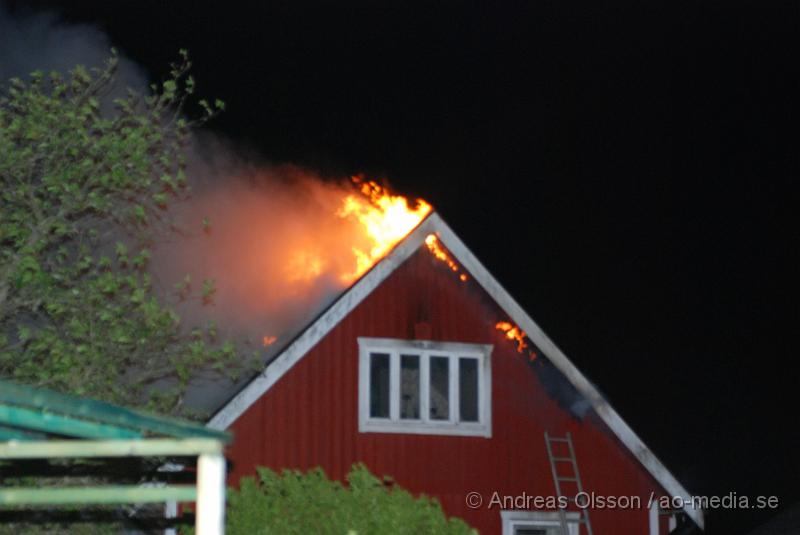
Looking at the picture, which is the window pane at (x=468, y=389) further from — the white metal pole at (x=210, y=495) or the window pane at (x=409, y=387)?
the white metal pole at (x=210, y=495)

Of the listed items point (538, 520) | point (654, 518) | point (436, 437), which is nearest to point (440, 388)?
point (436, 437)

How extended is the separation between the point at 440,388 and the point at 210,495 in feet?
45.4

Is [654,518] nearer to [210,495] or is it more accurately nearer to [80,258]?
[80,258]

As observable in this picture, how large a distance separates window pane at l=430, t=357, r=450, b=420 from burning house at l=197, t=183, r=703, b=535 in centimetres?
2

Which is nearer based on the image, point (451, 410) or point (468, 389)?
point (451, 410)

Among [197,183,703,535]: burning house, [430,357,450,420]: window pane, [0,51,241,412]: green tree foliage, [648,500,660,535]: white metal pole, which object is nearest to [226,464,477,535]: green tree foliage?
[0,51,241,412]: green tree foliage

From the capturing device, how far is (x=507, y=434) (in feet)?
66.0

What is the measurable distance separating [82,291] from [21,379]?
1.05m

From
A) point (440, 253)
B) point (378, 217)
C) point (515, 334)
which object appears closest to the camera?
point (440, 253)

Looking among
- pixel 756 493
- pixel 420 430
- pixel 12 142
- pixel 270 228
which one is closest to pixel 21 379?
pixel 12 142

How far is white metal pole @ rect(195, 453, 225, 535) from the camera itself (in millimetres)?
6234

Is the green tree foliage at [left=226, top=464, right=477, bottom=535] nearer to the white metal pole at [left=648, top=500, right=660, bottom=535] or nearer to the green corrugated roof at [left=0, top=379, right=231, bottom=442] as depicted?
the green corrugated roof at [left=0, top=379, right=231, bottom=442]

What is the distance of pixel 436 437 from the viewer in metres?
19.6

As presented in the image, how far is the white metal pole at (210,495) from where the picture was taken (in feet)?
20.5
